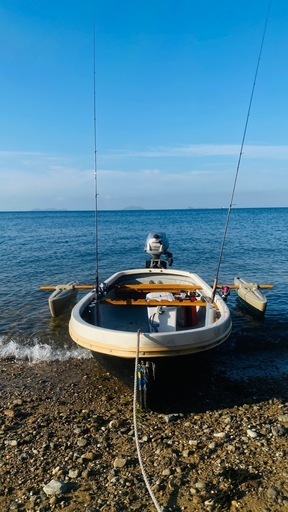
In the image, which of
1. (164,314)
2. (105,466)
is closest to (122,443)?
(105,466)

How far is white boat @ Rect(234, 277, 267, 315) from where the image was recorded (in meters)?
11.5

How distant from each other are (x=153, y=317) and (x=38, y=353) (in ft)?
12.4

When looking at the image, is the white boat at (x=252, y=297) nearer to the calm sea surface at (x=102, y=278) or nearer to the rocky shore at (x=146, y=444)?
the calm sea surface at (x=102, y=278)

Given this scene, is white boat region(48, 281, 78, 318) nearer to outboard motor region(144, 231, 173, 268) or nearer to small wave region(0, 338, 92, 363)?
small wave region(0, 338, 92, 363)

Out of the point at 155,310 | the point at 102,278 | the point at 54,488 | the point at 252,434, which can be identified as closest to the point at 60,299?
the point at 155,310

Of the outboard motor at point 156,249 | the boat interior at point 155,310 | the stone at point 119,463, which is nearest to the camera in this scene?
the stone at point 119,463

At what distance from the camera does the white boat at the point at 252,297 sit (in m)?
11.5

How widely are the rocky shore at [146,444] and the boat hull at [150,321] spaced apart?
2.13ft

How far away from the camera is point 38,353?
381 inches


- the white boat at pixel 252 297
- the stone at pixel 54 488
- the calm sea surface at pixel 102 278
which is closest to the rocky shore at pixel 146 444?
the stone at pixel 54 488

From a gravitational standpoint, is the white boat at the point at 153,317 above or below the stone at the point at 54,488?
above

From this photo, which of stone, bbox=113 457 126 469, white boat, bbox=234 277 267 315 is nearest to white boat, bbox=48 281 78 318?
white boat, bbox=234 277 267 315

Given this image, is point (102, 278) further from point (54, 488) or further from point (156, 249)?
point (54, 488)

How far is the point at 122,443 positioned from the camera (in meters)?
5.36
